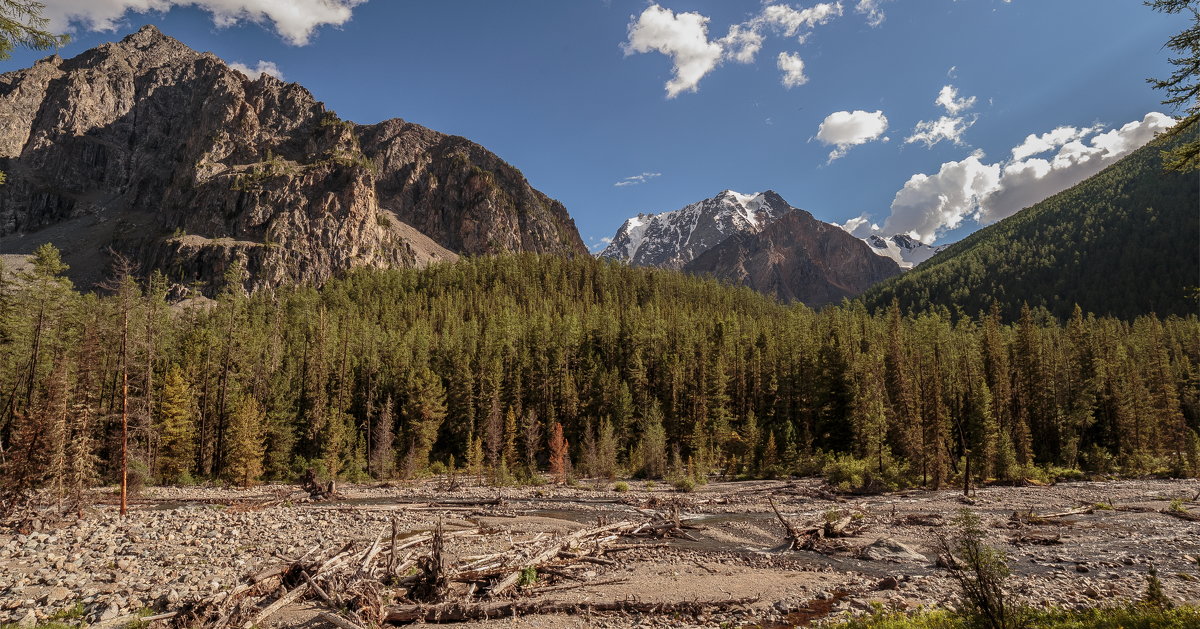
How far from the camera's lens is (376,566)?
54.1 ft

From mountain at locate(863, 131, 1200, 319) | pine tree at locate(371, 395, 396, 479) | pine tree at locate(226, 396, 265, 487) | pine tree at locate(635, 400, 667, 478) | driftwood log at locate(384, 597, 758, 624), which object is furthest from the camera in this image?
mountain at locate(863, 131, 1200, 319)

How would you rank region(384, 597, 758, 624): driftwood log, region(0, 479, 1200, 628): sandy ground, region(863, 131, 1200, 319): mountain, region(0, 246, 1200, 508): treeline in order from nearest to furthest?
region(384, 597, 758, 624): driftwood log, region(0, 479, 1200, 628): sandy ground, region(0, 246, 1200, 508): treeline, region(863, 131, 1200, 319): mountain

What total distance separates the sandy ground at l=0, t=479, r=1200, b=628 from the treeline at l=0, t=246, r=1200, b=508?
7.14m

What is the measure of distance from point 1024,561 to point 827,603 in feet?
Result: 34.7

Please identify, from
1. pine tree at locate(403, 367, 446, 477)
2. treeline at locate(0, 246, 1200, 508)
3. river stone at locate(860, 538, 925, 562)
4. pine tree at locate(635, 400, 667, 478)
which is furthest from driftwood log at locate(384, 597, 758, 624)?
pine tree at locate(403, 367, 446, 477)

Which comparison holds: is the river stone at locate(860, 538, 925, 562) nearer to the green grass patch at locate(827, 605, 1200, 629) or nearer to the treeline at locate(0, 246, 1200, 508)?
the green grass patch at locate(827, 605, 1200, 629)

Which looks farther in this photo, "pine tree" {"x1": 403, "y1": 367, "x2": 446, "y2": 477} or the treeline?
"pine tree" {"x1": 403, "y1": 367, "x2": 446, "y2": 477}

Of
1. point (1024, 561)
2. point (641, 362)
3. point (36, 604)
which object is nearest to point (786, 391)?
point (641, 362)

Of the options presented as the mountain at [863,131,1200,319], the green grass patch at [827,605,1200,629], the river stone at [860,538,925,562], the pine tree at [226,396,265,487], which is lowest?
the river stone at [860,538,925,562]

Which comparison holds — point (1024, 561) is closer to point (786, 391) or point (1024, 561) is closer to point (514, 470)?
point (514, 470)

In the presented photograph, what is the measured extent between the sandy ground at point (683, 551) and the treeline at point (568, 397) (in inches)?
281

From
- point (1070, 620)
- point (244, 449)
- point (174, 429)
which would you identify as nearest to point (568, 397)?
point (244, 449)

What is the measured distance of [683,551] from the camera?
22.6 metres

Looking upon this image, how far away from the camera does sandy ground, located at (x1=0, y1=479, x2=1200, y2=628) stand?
49.1 ft
